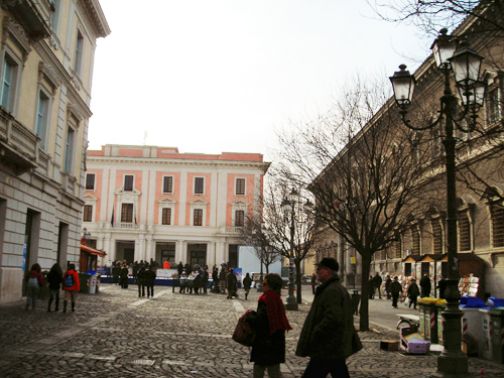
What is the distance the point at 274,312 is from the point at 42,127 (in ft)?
61.1

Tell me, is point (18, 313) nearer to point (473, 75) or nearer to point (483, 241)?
point (473, 75)

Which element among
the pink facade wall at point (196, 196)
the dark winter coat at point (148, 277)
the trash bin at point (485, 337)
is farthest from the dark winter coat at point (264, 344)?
the pink facade wall at point (196, 196)

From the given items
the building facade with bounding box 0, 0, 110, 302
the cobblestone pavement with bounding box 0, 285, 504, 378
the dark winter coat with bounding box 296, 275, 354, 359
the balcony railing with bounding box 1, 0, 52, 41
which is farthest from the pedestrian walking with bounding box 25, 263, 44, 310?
the dark winter coat with bounding box 296, 275, 354, 359

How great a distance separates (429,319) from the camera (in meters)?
14.2

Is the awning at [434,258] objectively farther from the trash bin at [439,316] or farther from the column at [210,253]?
the column at [210,253]

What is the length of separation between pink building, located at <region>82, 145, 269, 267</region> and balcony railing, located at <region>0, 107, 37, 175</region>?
45.8 metres

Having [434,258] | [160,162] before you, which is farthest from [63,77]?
[160,162]

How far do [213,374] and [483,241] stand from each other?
58.3ft

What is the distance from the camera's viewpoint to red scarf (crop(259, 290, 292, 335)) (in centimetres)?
632

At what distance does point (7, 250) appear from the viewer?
18328 mm

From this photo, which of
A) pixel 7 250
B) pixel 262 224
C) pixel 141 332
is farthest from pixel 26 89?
pixel 262 224

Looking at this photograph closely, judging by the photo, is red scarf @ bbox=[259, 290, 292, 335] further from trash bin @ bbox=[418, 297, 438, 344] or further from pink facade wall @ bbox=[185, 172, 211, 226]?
pink facade wall @ bbox=[185, 172, 211, 226]

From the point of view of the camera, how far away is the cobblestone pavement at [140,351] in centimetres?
874

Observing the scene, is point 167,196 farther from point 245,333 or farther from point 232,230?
point 245,333
